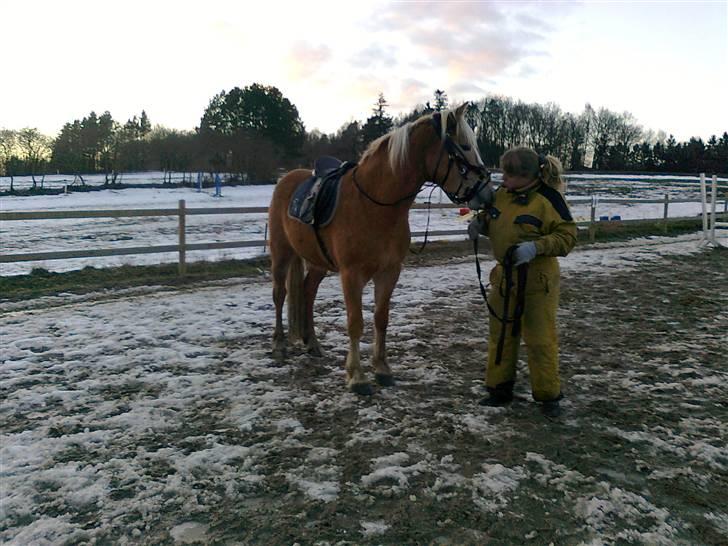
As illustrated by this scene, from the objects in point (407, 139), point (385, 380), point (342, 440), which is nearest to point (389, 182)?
point (407, 139)

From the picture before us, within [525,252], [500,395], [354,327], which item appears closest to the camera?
[525,252]

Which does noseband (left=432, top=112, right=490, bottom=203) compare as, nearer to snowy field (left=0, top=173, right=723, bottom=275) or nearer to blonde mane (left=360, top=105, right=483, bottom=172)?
blonde mane (left=360, top=105, right=483, bottom=172)

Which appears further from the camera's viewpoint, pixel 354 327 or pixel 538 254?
Result: pixel 354 327

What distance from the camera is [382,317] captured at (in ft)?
13.4

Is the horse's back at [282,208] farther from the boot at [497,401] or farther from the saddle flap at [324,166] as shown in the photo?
the boot at [497,401]

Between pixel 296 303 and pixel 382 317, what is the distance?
3.45 ft

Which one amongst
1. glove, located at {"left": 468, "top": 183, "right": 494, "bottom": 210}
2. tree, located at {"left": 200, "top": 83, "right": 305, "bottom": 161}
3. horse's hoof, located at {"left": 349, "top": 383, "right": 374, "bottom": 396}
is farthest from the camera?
tree, located at {"left": 200, "top": 83, "right": 305, "bottom": 161}

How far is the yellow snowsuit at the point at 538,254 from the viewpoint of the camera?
3.16 meters

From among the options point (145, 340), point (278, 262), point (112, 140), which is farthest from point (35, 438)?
point (112, 140)

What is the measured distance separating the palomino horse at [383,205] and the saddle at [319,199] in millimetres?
70

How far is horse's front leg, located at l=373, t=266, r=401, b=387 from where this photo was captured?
12.9 ft

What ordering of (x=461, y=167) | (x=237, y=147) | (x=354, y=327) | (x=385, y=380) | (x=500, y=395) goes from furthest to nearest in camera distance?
(x=237, y=147)
(x=385, y=380)
(x=354, y=327)
(x=500, y=395)
(x=461, y=167)

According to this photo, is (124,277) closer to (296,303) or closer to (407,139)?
(296,303)

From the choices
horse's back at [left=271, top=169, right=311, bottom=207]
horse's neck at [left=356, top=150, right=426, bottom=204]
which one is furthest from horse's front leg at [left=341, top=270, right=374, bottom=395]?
horse's back at [left=271, top=169, right=311, bottom=207]
